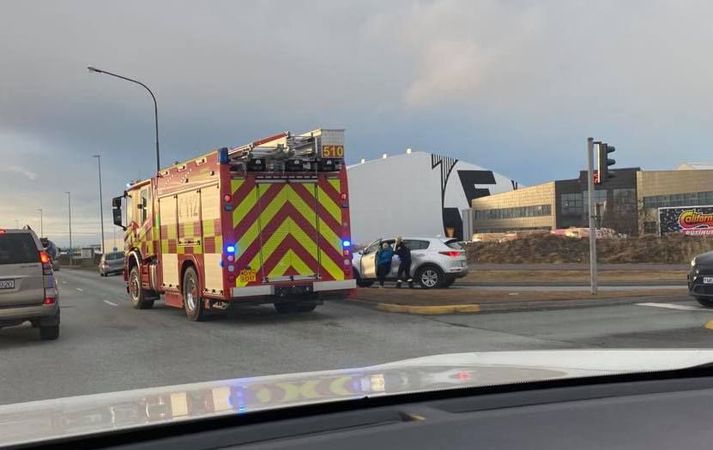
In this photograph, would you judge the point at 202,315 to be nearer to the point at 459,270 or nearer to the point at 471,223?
the point at 459,270

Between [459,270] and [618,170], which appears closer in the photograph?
[459,270]

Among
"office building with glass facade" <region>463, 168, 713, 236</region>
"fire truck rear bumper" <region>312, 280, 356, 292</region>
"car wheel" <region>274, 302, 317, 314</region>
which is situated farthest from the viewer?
"office building with glass facade" <region>463, 168, 713, 236</region>

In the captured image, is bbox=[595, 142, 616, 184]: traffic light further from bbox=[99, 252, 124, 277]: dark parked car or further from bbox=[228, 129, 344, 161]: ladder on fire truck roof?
bbox=[99, 252, 124, 277]: dark parked car

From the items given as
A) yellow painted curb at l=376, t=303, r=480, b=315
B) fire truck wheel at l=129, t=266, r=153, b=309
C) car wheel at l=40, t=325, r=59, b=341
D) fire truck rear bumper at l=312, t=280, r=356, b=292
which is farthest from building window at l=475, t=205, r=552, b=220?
car wheel at l=40, t=325, r=59, b=341

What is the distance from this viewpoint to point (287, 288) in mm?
12102

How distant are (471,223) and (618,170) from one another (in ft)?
71.2

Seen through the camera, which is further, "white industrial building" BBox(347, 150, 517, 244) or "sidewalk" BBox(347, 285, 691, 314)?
"white industrial building" BBox(347, 150, 517, 244)

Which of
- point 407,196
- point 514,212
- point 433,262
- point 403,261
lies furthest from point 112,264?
point 514,212

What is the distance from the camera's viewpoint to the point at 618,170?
87062 millimetres

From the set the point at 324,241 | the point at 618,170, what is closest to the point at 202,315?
the point at 324,241

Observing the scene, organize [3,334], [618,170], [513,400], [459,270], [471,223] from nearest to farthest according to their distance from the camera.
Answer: [513,400] < [3,334] < [459,270] < [618,170] < [471,223]

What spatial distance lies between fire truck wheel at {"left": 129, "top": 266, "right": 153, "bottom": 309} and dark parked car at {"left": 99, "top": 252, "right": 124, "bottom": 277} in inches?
1017

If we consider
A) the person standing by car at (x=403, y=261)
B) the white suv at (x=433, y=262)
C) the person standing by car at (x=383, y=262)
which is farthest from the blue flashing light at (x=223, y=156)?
the person standing by car at (x=383, y=262)

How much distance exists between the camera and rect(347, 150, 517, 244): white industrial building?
94.8 metres
